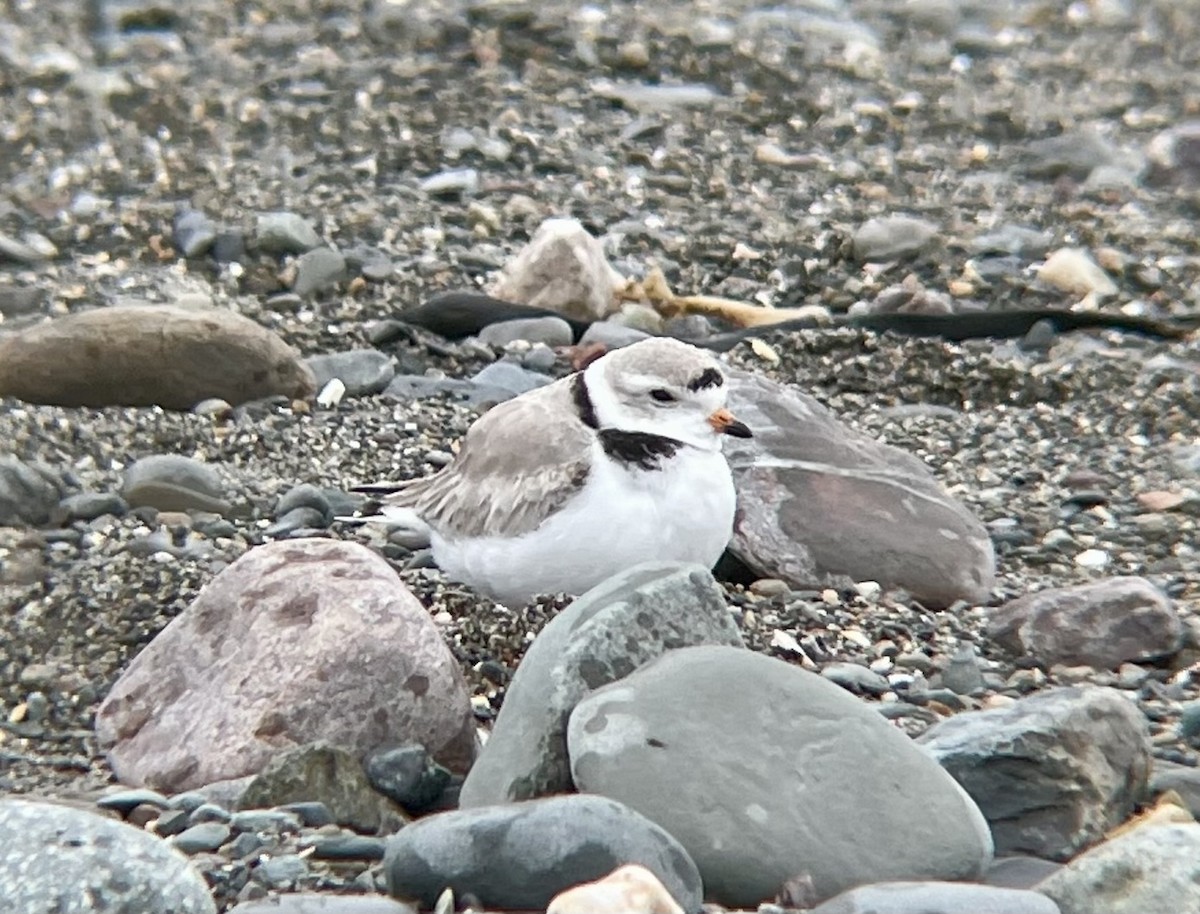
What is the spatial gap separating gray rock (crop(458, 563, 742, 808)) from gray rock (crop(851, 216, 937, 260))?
3658 mm

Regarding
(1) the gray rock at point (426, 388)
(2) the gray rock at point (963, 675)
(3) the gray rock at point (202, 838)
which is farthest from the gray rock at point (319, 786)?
(1) the gray rock at point (426, 388)

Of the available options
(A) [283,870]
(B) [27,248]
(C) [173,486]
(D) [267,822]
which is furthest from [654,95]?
(A) [283,870]

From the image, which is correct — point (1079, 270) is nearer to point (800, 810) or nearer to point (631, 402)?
point (631, 402)

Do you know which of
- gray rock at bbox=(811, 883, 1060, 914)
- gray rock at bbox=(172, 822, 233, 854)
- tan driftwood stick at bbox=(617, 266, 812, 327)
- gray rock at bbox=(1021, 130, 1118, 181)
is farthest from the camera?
gray rock at bbox=(1021, 130, 1118, 181)

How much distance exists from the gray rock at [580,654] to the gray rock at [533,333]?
8.80 ft

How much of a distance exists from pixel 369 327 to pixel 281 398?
0.69 metres

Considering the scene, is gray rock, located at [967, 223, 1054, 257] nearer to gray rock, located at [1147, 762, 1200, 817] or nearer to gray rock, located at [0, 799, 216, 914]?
gray rock, located at [1147, 762, 1200, 817]

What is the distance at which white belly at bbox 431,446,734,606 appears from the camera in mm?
4418

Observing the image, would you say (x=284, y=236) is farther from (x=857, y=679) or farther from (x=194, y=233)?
(x=857, y=679)

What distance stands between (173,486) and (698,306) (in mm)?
2142

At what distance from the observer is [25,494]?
5.30m

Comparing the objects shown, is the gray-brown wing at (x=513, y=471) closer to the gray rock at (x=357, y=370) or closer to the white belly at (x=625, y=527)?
the white belly at (x=625, y=527)

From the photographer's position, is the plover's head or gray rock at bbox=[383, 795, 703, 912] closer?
gray rock at bbox=[383, 795, 703, 912]

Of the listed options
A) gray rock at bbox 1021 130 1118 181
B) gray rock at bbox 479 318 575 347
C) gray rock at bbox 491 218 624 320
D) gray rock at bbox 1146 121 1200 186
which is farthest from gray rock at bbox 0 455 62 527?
gray rock at bbox 1146 121 1200 186
